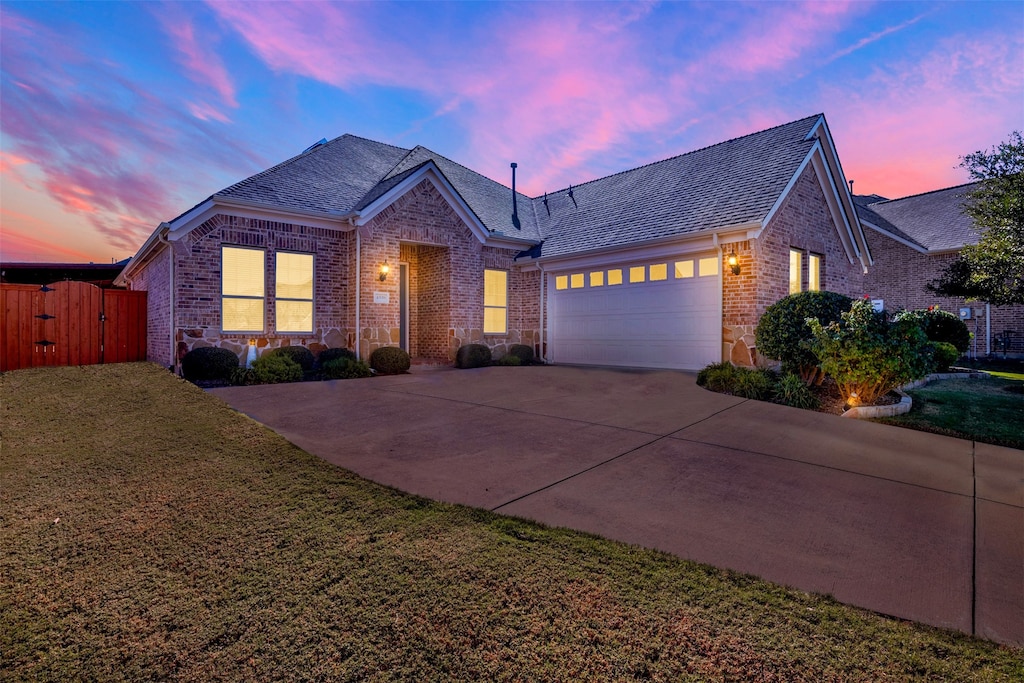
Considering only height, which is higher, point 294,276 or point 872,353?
point 294,276

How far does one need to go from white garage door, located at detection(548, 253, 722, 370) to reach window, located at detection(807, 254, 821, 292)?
3503 mm

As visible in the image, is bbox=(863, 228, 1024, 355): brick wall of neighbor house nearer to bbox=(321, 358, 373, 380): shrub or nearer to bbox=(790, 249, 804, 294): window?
bbox=(790, 249, 804, 294): window

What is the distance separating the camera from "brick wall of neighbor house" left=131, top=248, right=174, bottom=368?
10438mm

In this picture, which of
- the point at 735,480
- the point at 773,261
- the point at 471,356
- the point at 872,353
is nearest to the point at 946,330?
the point at 773,261

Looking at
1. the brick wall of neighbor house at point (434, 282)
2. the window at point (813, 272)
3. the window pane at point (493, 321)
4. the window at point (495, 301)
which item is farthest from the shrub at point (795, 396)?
the window pane at point (493, 321)

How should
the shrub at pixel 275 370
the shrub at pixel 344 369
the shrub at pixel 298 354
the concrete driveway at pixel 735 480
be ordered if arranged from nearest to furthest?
the concrete driveway at pixel 735 480 < the shrub at pixel 275 370 < the shrub at pixel 344 369 < the shrub at pixel 298 354

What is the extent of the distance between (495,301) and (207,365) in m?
7.97

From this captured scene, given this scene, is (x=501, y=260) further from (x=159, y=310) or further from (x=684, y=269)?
(x=159, y=310)

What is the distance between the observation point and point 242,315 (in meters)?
11.0

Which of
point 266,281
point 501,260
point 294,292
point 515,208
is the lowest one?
point 294,292

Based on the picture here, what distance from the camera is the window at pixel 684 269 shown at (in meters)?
11.6

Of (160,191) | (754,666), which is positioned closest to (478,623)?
(754,666)

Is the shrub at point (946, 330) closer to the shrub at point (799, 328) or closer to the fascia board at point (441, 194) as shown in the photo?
the shrub at point (799, 328)

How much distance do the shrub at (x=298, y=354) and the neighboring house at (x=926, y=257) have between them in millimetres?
20173
